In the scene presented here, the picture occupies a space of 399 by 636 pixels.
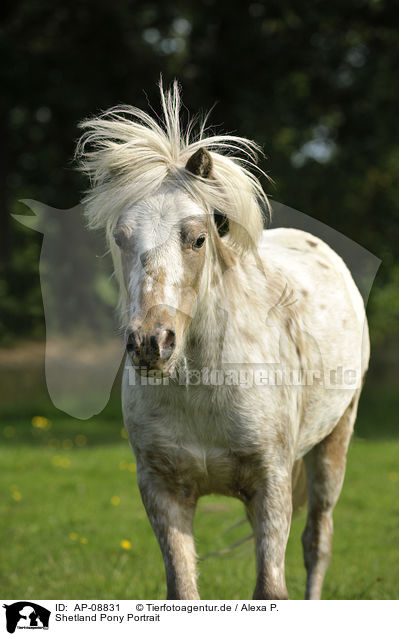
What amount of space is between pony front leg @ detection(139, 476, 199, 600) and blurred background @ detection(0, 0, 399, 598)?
6876mm

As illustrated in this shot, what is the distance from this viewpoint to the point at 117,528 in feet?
21.9

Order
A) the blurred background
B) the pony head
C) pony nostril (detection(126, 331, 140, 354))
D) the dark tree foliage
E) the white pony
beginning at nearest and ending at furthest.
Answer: pony nostril (detection(126, 331, 140, 354)), the pony head, the white pony, the blurred background, the dark tree foliage

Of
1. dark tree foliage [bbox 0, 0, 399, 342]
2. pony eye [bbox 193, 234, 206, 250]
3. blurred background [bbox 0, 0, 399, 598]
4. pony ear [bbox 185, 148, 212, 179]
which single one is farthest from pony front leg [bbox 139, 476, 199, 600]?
dark tree foliage [bbox 0, 0, 399, 342]

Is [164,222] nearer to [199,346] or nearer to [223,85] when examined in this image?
Result: [199,346]

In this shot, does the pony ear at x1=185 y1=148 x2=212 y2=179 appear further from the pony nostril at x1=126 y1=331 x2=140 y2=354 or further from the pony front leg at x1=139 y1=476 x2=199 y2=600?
the pony front leg at x1=139 y1=476 x2=199 y2=600

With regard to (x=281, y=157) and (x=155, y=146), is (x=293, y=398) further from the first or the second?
(x=281, y=157)

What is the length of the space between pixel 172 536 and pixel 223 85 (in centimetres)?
950

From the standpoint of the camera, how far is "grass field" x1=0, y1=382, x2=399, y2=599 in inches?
190

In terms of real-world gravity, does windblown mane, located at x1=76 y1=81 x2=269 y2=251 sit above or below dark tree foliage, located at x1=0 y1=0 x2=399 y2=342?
below

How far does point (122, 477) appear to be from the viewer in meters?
8.56

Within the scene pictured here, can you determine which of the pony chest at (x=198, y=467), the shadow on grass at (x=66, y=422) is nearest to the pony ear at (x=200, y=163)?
the pony chest at (x=198, y=467)
